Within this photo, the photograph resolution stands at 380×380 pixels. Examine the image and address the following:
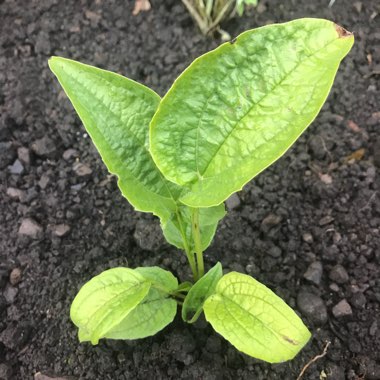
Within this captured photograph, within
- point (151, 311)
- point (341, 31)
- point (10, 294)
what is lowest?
point (10, 294)

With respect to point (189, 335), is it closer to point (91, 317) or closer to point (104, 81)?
point (91, 317)

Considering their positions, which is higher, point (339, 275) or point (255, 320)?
point (255, 320)

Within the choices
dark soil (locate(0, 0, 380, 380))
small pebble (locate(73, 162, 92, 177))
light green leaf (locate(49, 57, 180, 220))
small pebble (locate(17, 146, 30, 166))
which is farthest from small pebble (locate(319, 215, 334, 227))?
small pebble (locate(17, 146, 30, 166))

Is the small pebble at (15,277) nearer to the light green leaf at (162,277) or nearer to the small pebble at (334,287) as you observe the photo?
the light green leaf at (162,277)

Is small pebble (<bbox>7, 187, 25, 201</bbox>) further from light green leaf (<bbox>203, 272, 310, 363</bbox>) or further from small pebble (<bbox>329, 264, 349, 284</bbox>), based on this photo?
small pebble (<bbox>329, 264, 349, 284</bbox>)

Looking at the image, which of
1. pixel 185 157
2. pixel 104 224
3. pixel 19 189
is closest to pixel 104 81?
pixel 185 157

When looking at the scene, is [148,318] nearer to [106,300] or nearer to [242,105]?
[106,300]

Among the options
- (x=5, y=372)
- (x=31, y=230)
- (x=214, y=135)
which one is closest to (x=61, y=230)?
(x=31, y=230)
